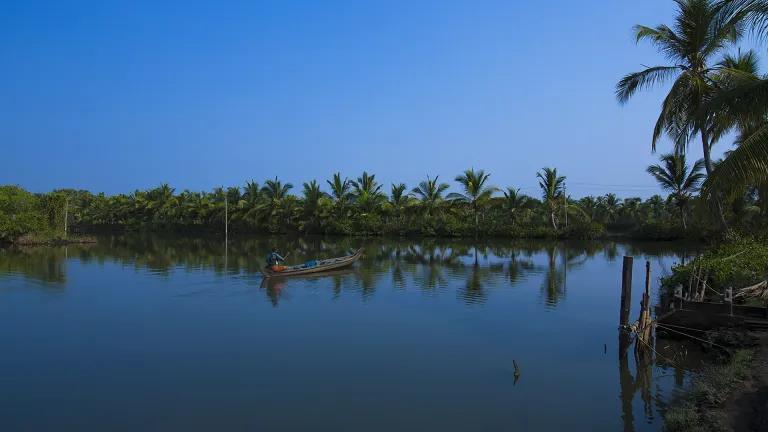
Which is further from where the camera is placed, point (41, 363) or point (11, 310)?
point (11, 310)

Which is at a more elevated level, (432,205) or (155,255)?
(432,205)

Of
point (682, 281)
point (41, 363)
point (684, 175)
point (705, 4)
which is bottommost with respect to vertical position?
point (41, 363)

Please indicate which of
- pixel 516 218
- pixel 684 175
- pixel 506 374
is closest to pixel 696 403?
pixel 506 374

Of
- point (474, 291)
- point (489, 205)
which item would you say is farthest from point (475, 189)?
point (474, 291)

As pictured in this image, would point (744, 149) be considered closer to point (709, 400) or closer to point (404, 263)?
point (709, 400)

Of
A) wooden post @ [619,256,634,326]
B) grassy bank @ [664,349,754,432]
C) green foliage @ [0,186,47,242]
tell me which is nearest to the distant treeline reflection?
green foliage @ [0,186,47,242]

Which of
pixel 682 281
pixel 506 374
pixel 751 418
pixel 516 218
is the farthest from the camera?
pixel 516 218

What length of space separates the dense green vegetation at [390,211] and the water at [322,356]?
20.0 meters

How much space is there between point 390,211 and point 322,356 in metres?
39.6

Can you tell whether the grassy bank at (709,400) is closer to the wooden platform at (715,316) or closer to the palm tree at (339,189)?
the wooden platform at (715,316)

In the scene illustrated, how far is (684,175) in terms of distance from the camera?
3572 centimetres

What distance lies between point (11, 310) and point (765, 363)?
662 inches

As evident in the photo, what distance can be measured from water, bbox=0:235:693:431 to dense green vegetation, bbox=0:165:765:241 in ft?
65.7

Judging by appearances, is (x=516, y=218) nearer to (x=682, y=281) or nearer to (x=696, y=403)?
(x=682, y=281)
